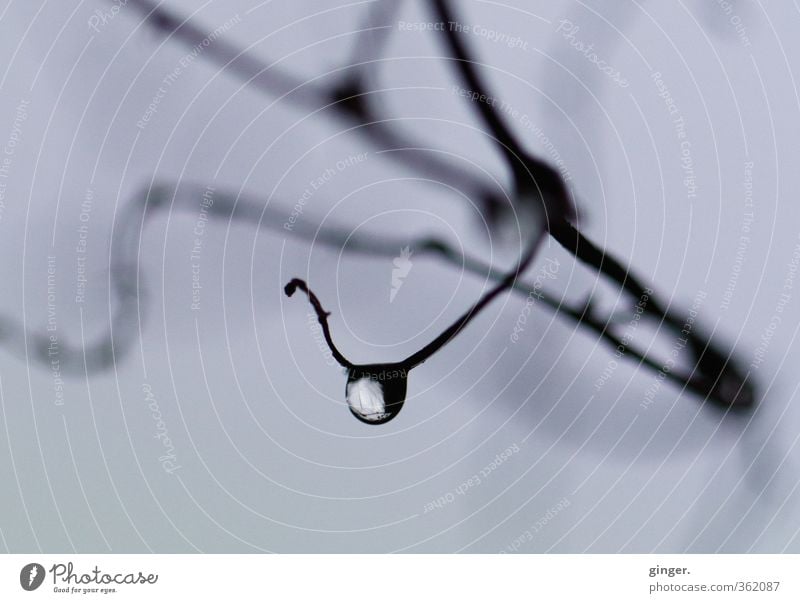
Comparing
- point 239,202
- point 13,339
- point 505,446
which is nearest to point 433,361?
point 505,446
